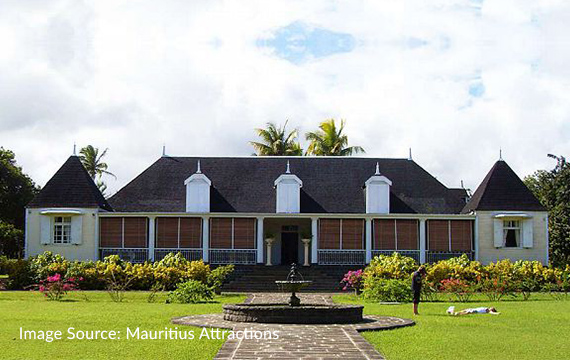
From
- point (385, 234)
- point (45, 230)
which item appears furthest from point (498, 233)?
point (45, 230)

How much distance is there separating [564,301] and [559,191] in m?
16.5

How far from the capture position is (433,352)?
1309 centimetres

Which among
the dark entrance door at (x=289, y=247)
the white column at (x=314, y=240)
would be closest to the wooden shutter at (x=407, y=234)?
the white column at (x=314, y=240)

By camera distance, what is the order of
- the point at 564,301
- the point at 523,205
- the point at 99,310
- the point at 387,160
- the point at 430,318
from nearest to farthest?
1. the point at 430,318
2. the point at 99,310
3. the point at 564,301
4. the point at 523,205
5. the point at 387,160

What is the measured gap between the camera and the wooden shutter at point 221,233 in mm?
35000

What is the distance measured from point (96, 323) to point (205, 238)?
59.0 feet

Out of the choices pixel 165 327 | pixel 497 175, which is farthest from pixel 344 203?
pixel 165 327

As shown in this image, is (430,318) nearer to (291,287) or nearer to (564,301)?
(291,287)

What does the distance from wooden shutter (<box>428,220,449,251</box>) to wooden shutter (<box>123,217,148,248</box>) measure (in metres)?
12.1

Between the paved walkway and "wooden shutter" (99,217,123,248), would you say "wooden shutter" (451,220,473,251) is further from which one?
the paved walkway

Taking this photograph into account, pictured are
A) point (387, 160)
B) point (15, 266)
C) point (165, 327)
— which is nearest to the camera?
point (165, 327)

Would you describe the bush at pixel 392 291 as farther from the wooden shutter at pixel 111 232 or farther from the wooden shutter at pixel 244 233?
the wooden shutter at pixel 111 232

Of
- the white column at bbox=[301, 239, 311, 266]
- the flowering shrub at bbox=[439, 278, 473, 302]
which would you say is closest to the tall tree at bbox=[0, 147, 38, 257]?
the white column at bbox=[301, 239, 311, 266]

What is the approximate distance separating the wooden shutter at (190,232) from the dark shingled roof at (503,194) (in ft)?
38.3
